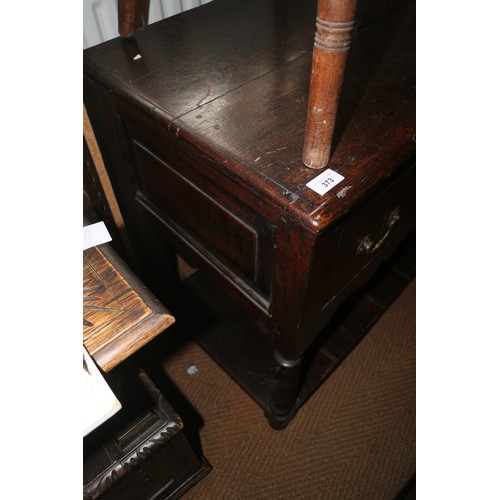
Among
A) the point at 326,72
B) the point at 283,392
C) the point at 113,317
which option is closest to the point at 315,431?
the point at 283,392

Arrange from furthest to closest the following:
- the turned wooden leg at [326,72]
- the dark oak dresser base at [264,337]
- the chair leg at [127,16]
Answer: the dark oak dresser base at [264,337], the chair leg at [127,16], the turned wooden leg at [326,72]

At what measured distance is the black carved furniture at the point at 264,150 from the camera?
0.56m

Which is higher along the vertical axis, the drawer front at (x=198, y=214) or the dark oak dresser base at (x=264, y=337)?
the drawer front at (x=198, y=214)

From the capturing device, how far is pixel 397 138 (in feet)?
1.96

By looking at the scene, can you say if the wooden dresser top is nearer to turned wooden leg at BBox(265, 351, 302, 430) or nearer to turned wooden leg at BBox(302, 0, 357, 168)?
turned wooden leg at BBox(302, 0, 357, 168)

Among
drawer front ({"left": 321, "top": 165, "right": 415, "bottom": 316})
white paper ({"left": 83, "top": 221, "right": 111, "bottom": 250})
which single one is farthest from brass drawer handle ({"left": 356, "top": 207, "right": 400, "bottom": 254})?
white paper ({"left": 83, "top": 221, "right": 111, "bottom": 250})

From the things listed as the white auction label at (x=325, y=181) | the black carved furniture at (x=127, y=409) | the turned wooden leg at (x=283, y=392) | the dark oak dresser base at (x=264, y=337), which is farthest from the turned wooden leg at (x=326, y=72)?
the dark oak dresser base at (x=264, y=337)

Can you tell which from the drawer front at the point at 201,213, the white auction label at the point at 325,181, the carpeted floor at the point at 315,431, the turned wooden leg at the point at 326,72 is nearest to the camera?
the turned wooden leg at the point at 326,72

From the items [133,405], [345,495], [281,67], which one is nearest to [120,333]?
[133,405]

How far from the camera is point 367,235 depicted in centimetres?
68

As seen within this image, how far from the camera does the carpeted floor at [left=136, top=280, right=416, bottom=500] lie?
0.98 meters

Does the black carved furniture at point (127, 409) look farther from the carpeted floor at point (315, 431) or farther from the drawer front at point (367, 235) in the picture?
the drawer front at point (367, 235)

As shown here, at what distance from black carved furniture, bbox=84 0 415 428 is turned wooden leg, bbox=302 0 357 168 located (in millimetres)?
36
